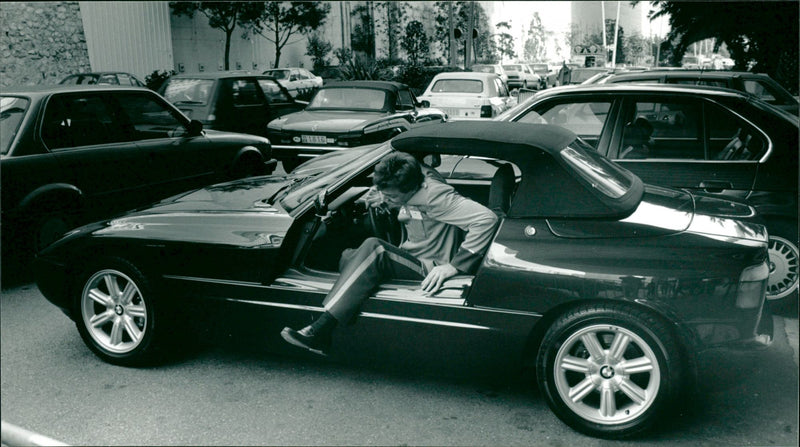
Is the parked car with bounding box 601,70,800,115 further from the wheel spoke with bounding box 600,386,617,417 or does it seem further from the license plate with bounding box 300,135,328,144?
the wheel spoke with bounding box 600,386,617,417

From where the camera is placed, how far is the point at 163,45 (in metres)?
12.1

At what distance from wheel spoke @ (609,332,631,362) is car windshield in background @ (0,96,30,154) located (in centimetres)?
499

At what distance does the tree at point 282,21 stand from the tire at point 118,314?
8751 mm

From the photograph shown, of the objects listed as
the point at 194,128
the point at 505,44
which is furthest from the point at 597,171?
the point at 505,44

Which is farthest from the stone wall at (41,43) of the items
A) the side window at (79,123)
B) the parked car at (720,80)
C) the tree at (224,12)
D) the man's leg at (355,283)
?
the man's leg at (355,283)

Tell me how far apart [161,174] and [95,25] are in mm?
7343

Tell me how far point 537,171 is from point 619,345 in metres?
0.93

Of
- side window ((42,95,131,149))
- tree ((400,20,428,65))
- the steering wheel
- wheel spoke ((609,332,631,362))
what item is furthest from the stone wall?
tree ((400,20,428,65))

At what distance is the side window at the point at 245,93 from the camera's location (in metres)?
9.69

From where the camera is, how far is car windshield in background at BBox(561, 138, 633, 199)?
352 cm

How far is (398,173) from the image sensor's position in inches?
144

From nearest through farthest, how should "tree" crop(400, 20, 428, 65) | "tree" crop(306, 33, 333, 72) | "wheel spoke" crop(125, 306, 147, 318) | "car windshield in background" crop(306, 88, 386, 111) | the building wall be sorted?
"wheel spoke" crop(125, 306, 147, 318)
"car windshield in background" crop(306, 88, 386, 111)
the building wall
"tree" crop(306, 33, 333, 72)
"tree" crop(400, 20, 428, 65)

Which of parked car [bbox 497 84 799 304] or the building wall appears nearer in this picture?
parked car [bbox 497 84 799 304]

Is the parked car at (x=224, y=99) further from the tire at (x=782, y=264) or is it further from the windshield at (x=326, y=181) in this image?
the tire at (x=782, y=264)
